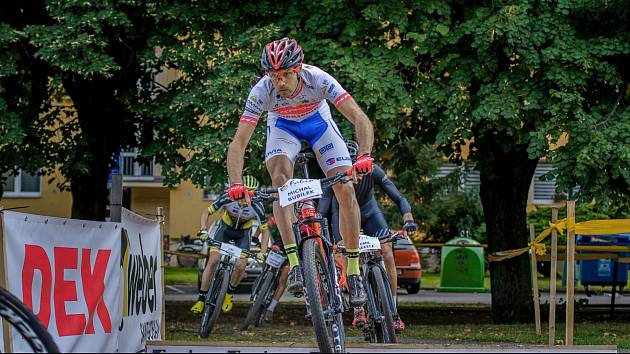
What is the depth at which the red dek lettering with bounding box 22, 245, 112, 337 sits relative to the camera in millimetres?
8078

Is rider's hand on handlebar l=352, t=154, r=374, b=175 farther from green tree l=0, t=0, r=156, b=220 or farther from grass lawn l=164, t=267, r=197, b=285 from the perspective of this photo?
grass lawn l=164, t=267, r=197, b=285

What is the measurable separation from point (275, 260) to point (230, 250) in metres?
0.81

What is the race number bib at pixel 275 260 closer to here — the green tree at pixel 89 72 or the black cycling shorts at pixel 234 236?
the black cycling shorts at pixel 234 236

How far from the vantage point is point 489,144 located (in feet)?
61.0

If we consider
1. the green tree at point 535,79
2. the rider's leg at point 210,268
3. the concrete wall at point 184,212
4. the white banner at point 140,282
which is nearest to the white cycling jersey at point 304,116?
the white banner at point 140,282

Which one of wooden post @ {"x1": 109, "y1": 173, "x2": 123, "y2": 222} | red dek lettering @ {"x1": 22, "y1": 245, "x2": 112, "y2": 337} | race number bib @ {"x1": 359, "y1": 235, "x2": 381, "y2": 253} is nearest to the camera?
red dek lettering @ {"x1": 22, "y1": 245, "x2": 112, "y2": 337}

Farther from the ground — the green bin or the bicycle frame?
the bicycle frame

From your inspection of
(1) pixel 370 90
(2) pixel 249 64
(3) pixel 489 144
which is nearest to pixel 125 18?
(2) pixel 249 64

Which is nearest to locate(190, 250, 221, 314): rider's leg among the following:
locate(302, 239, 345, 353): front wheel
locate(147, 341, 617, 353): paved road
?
locate(302, 239, 345, 353): front wheel

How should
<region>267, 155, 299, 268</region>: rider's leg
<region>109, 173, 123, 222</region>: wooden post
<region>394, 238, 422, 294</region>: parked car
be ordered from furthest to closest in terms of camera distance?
<region>394, 238, 422, 294</region>: parked car < <region>109, 173, 123, 222</region>: wooden post < <region>267, 155, 299, 268</region>: rider's leg

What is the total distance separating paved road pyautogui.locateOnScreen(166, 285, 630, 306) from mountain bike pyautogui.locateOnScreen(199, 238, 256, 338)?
1159 centimetres

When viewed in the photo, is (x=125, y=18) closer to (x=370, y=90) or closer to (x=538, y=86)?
(x=370, y=90)

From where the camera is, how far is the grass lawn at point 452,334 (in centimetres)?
1367

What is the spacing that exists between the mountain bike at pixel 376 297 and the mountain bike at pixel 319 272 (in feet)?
4.92
